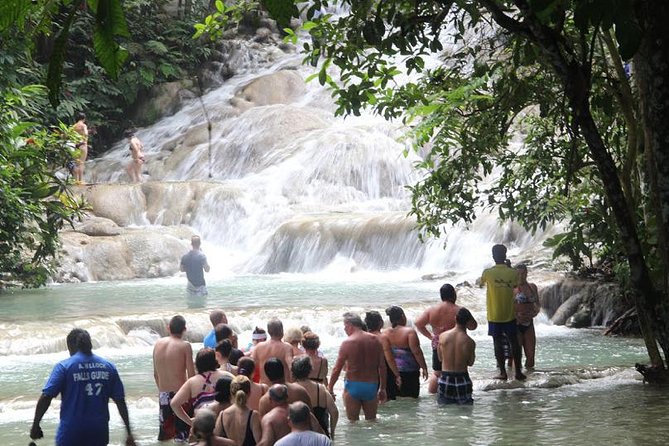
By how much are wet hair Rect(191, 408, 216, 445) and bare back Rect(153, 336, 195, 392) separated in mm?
2486

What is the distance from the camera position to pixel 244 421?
6840 mm

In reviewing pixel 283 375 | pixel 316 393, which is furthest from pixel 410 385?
pixel 283 375

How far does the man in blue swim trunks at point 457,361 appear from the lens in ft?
33.0

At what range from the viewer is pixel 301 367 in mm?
7691

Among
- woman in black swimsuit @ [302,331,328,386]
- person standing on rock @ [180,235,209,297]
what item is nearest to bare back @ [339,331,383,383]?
woman in black swimsuit @ [302,331,328,386]

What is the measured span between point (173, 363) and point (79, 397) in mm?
1730

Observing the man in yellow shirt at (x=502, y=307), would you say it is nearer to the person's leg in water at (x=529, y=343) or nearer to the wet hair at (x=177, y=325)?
the person's leg in water at (x=529, y=343)

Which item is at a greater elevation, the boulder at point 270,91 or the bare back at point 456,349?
the boulder at point 270,91

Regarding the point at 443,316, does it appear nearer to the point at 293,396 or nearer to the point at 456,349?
the point at 456,349

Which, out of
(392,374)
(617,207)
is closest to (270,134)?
(392,374)

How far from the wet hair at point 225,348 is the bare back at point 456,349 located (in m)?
2.56

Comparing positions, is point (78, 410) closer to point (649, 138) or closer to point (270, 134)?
point (649, 138)

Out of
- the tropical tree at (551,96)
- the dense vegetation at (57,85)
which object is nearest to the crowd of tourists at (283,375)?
the tropical tree at (551,96)

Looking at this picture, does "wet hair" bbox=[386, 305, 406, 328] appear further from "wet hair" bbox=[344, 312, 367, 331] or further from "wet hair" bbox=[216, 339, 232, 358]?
"wet hair" bbox=[216, 339, 232, 358]
